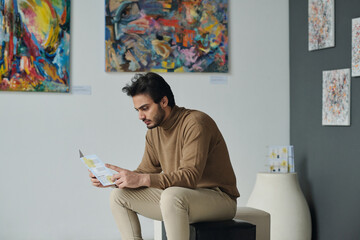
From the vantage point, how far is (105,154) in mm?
4383

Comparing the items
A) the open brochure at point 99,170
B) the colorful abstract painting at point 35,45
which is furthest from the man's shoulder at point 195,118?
the colorful abstract painting at point 35,45

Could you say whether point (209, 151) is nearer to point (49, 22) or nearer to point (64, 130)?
point (64, 130)

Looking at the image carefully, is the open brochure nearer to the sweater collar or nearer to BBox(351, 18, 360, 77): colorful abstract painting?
the sweater collar

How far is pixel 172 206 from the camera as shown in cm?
256

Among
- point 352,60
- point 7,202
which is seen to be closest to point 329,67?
point 352,60

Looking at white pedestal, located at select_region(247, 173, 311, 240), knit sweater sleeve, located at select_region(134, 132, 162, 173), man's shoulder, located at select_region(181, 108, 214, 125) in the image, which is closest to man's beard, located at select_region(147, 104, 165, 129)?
man's shoulder, located at select_region(181, 108, 214, 125)

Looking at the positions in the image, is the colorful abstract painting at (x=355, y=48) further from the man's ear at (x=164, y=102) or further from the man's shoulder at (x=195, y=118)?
the man's ear at (x=164, y=102)

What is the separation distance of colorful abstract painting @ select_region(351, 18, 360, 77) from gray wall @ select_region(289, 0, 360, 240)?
0.18ft

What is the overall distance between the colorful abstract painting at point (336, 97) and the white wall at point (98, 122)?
706 millimetres

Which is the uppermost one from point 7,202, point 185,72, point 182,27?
point 182,27

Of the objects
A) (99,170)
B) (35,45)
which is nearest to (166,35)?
(35,45)

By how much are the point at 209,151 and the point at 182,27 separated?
186cm

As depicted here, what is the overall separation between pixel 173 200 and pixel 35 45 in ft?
7.34

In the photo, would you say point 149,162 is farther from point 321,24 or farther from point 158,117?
point 321,24
